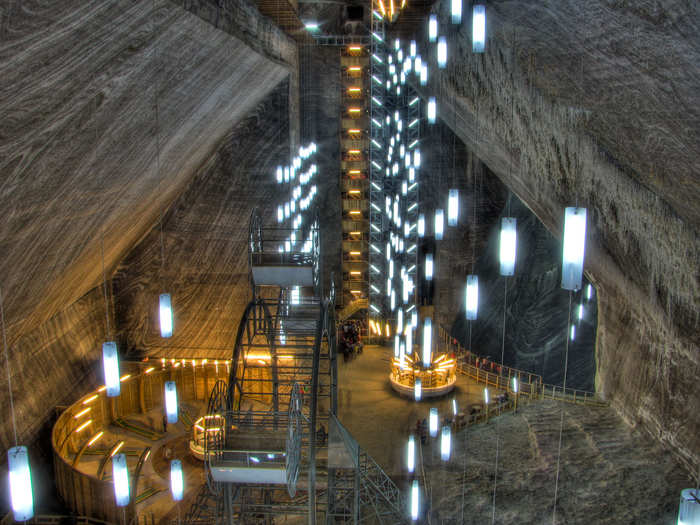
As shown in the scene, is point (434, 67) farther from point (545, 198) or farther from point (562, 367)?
point (562, 367)

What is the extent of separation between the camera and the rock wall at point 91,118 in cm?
506

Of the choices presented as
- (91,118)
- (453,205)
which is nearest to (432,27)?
(453,205)

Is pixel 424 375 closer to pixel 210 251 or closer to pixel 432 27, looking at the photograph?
pixel 210 251

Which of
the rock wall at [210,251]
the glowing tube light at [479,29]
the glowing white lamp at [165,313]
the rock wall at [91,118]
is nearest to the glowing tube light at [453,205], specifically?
the glowing tube light at [479,29]

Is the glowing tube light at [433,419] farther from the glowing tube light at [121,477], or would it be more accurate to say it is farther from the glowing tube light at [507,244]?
the glowing tube light at [507,244]

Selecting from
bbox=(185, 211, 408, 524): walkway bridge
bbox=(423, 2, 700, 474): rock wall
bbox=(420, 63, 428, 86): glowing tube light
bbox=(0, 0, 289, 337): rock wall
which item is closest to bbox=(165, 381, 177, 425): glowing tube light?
bbox=(185, 211, 408, 524): walkway bridge

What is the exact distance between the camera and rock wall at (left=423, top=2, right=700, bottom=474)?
18.8ft

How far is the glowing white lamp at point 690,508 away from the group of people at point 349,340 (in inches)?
567

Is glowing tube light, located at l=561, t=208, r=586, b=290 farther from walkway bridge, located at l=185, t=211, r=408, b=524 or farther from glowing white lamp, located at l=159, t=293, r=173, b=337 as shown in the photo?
glowing white lamp, located at l=159, t=293, r=173, b=337

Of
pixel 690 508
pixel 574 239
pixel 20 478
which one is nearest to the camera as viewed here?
pixel 690 508

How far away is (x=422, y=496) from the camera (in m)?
10.4

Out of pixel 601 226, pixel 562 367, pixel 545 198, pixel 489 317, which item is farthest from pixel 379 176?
pixel 601 226

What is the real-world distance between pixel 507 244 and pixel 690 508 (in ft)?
8.79

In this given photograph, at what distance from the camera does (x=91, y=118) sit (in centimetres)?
655
